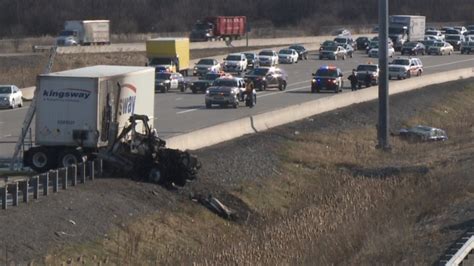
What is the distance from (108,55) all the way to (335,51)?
1601cm

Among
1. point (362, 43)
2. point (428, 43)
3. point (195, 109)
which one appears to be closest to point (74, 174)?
point (195, 109)

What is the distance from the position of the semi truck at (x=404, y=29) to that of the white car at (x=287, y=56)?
48.6 ft

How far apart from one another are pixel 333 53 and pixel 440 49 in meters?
11.4

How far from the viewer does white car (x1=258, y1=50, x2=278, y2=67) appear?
81000mm

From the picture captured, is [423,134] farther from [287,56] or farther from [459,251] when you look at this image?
[287,56]

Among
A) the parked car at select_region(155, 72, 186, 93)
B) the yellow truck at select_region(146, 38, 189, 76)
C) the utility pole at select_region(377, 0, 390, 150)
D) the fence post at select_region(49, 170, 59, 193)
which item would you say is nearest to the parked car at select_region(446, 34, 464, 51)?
the yellow truck at select_region(146, 38, 189, 76)

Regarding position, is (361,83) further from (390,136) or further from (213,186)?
(213,186)

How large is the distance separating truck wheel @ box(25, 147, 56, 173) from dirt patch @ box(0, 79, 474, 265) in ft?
7.08

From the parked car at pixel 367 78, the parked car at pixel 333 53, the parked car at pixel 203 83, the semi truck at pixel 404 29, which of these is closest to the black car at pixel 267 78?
the parked car at pixel 203 83

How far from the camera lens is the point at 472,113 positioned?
60812 millimetres

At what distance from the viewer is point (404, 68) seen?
2808 inches

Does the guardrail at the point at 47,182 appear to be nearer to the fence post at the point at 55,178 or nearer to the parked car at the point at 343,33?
the fence post at the point at 55,178

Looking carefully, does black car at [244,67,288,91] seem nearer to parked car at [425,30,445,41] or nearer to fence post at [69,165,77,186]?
fence post at [69,165,77,186]

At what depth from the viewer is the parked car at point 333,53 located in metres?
90.2
